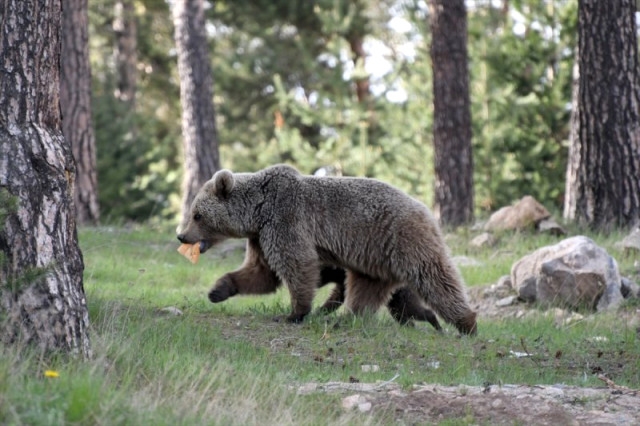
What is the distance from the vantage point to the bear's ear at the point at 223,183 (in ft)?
29.9

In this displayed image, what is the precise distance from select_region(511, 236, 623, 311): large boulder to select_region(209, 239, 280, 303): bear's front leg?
3139mm

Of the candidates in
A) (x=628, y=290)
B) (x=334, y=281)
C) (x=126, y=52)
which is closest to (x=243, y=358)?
(x=334, y=281)

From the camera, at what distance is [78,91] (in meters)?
14.7

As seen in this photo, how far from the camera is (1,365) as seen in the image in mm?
5070

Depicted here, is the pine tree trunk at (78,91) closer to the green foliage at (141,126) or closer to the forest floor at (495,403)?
the green foliage at (141,126)

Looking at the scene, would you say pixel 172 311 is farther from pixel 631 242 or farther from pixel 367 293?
pixel 631 242

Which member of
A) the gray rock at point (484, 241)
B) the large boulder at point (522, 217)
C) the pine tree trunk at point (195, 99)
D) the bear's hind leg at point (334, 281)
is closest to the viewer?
the bear's hind leg at point (334, 281)

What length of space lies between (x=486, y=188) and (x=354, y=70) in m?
5.74

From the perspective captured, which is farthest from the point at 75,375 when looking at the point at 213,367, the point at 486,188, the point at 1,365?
the point at 486,188

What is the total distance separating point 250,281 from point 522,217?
222 inches

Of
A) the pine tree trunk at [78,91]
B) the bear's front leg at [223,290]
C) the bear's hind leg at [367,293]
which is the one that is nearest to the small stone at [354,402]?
the bear's hind leg at [367,293]

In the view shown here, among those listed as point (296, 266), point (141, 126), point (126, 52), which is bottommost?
point (296, 266)

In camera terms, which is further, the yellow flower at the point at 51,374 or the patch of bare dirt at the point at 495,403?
the patch of bare dirt at the point at 495,403

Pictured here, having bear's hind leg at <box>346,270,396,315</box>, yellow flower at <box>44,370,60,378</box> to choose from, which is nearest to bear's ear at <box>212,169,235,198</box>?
bear's hind leg at <box>346,270,396,315</box>
